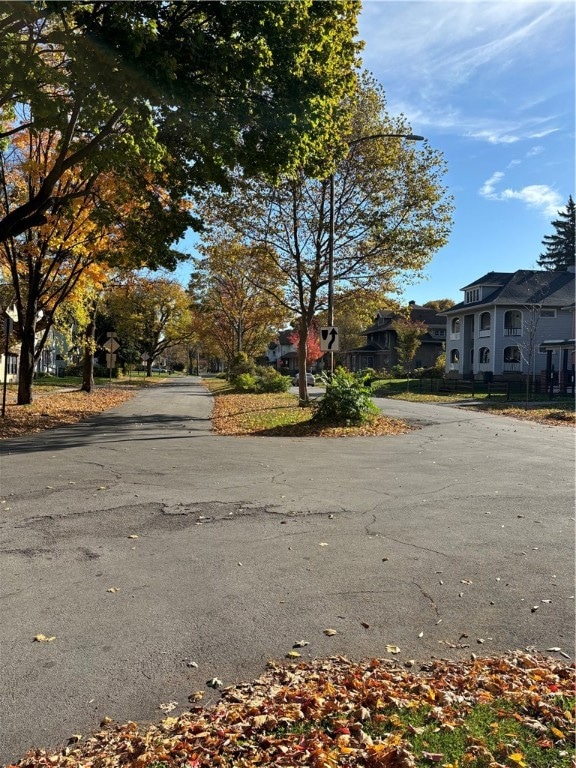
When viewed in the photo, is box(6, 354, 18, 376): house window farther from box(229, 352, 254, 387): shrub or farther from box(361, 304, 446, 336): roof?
box(361, 304, 446, 336): roof

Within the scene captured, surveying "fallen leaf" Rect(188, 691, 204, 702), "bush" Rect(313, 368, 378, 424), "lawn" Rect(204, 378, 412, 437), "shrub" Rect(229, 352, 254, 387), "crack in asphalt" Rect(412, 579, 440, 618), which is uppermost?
"shrub" Rect(229, 352, 254, 387)

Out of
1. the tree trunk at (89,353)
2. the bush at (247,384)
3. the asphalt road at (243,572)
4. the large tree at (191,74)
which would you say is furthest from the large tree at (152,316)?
the asphalt road at (243,572)

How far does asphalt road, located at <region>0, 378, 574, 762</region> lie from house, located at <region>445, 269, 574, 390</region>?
34456 mm

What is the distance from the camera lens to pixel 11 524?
Answer: 22.0 feet

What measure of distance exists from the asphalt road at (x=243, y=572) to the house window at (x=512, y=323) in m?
36.9

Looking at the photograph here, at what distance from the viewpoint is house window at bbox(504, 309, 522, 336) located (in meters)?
45.2

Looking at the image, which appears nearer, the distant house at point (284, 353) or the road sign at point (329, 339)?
the road sign at point (329, 339)

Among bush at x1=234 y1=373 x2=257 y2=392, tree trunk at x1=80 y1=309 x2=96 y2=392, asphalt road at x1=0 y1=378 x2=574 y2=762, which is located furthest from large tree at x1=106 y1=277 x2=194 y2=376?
asphalt road at x1=0 y1=378 x2=574 y2=762

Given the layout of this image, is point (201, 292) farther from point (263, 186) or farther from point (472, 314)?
point (263, 186)

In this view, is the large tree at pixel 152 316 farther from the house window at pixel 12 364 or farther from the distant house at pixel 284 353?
the distant house at pixel 284 353

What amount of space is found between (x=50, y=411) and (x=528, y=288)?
38.5 metres

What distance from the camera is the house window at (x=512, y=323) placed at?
148ft

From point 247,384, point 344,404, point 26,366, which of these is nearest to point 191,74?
point 344,404

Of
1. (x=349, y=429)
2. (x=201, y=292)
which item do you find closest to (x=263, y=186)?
(x=349, y=429)
